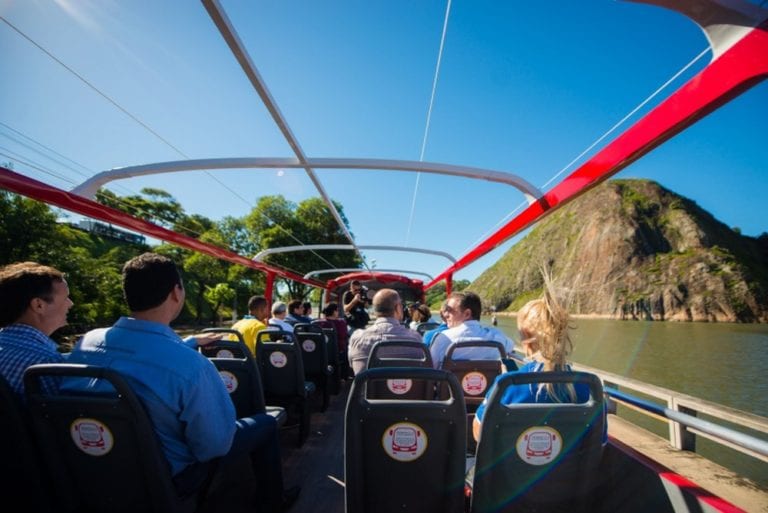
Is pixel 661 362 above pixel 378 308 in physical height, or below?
below

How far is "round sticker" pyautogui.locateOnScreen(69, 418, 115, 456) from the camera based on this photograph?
4.17 ft

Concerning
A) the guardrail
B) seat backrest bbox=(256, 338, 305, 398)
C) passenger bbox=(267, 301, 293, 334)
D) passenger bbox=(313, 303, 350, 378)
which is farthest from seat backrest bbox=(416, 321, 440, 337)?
the guardrail

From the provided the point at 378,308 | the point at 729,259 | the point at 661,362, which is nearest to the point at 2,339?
the point at 378,308

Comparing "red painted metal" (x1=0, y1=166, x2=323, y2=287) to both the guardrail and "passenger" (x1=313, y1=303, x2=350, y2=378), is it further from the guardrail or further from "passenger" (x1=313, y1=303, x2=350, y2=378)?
the guardrail

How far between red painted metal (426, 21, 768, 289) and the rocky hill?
25378mm

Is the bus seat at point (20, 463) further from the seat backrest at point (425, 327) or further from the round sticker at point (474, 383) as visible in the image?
the seat backrest at point (425, 327)

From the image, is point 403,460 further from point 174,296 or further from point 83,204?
point 83,204

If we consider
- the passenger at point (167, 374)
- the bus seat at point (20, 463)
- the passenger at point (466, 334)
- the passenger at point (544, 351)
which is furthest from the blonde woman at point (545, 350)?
the bus seat at point (20, 463)

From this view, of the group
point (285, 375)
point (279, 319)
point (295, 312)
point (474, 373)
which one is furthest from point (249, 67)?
point (295, 312)

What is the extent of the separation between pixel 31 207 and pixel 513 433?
15.7 m

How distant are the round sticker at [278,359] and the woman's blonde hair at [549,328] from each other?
225cm

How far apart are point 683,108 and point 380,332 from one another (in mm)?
2462

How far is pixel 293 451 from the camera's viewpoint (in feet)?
9.71

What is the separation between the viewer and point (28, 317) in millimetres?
1690
